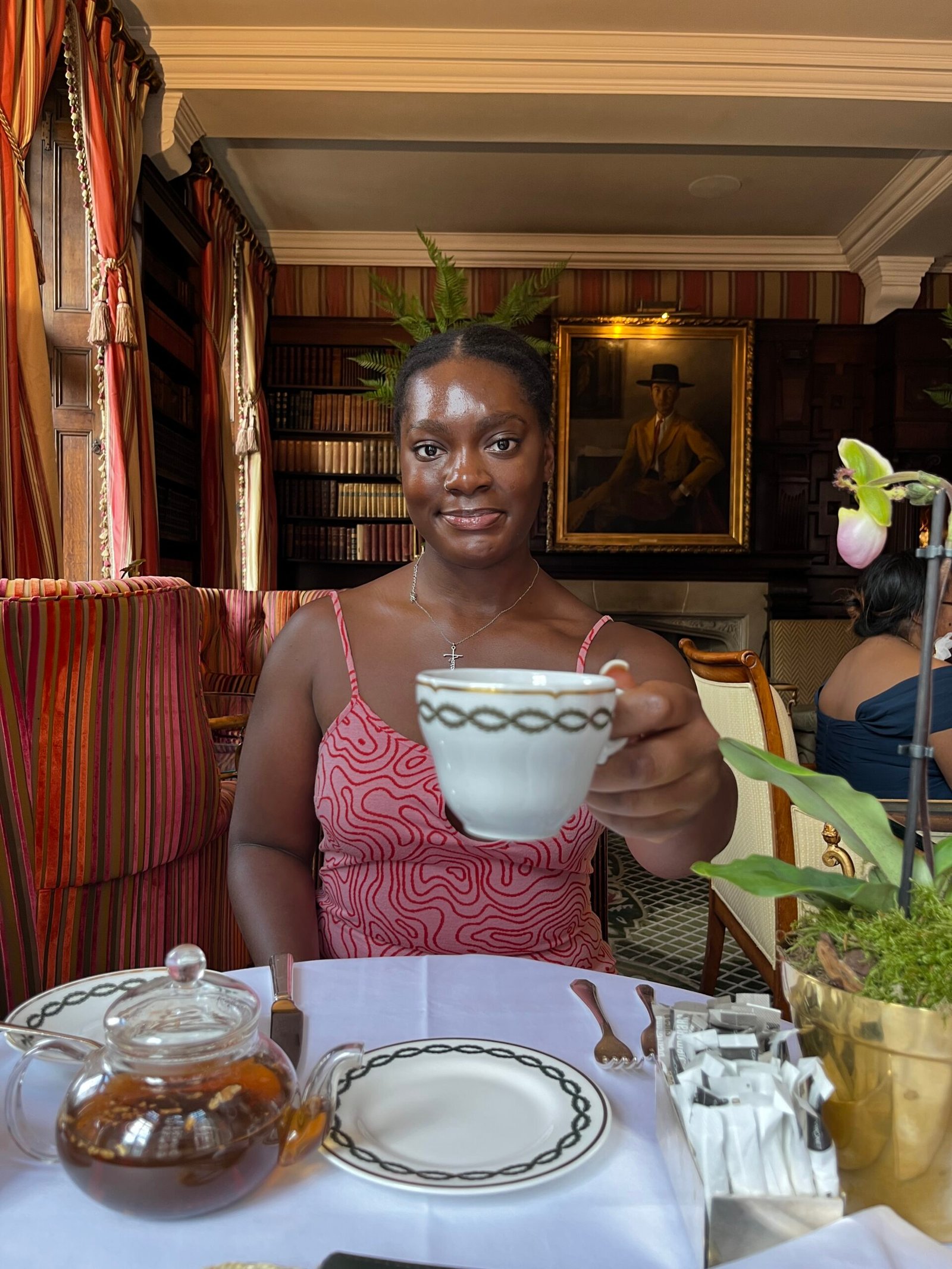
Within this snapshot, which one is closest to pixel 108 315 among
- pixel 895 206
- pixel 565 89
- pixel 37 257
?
pixel 37 257

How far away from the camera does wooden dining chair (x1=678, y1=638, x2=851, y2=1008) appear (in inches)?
77.7

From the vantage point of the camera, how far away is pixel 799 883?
54 centimetres

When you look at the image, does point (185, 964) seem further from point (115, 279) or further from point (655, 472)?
point (655, 472)

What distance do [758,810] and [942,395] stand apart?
198 inches

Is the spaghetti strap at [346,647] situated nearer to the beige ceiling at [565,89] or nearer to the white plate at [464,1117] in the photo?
the white plate at [464,1117]

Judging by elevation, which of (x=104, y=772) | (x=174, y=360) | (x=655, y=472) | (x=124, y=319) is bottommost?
(x=104, y=772)

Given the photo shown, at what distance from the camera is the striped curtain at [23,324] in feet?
10.1

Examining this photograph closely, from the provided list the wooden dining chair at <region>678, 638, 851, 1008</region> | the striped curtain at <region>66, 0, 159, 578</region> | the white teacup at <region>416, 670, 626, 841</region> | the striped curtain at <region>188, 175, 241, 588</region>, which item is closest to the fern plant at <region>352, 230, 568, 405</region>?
the striped curtain at <region>188, 175, 241, 588</region>

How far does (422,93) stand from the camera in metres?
4.59

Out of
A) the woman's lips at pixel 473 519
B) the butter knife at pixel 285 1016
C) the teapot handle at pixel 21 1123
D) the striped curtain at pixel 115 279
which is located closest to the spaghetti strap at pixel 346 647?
the woman's lips at pixel 473 519

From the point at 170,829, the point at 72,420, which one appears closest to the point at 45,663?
the point at 170,829

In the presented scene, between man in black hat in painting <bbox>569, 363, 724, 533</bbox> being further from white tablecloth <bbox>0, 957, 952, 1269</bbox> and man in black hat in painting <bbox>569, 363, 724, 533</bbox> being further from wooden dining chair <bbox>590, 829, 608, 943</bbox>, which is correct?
white tablecloth <bbox>0, 957, 952, 1269</bbox>

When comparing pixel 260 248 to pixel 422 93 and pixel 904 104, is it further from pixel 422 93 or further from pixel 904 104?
pixel 904 104

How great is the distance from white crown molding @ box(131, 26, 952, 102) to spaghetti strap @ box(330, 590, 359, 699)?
4118mm
